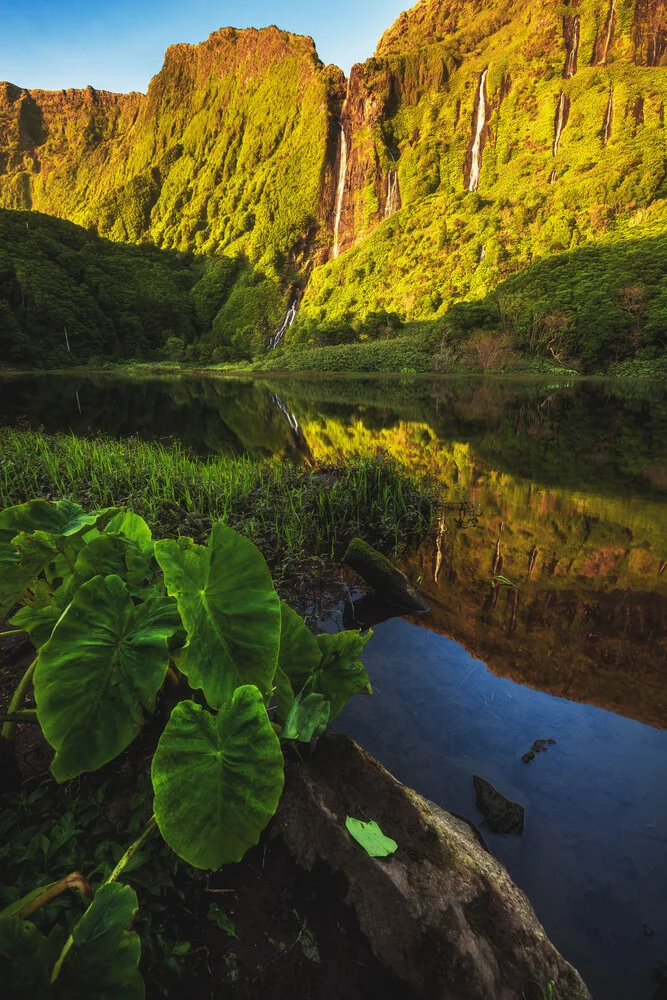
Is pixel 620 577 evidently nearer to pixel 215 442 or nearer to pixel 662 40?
pixel 215 442

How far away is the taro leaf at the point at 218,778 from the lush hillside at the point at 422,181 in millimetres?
57197

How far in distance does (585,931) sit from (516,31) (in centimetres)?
16571

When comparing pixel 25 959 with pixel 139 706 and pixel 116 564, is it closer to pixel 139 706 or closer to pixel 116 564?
pixel 139 706

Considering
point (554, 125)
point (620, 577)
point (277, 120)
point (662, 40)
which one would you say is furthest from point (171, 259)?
point (620, 577)

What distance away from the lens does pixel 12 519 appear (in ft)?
5.24

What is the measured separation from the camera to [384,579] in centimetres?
494

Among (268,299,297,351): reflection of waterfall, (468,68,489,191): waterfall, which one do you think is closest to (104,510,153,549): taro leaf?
(268,299,297,351): reflection of waterfall

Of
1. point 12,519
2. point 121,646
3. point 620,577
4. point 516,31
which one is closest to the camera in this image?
point 121,646

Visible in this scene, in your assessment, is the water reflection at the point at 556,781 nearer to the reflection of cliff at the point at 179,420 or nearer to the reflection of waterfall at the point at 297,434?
the reflection of waterfall at the point at 297,434

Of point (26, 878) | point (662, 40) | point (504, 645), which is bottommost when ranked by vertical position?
point (504, 645)

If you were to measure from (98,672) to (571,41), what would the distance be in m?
145

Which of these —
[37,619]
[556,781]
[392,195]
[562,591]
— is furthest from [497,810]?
[392,195]

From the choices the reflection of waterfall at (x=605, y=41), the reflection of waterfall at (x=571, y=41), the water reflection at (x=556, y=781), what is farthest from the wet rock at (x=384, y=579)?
the reflection of waterfall at (x=605, y=41)

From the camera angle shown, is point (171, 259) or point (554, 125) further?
point (171, 259)
